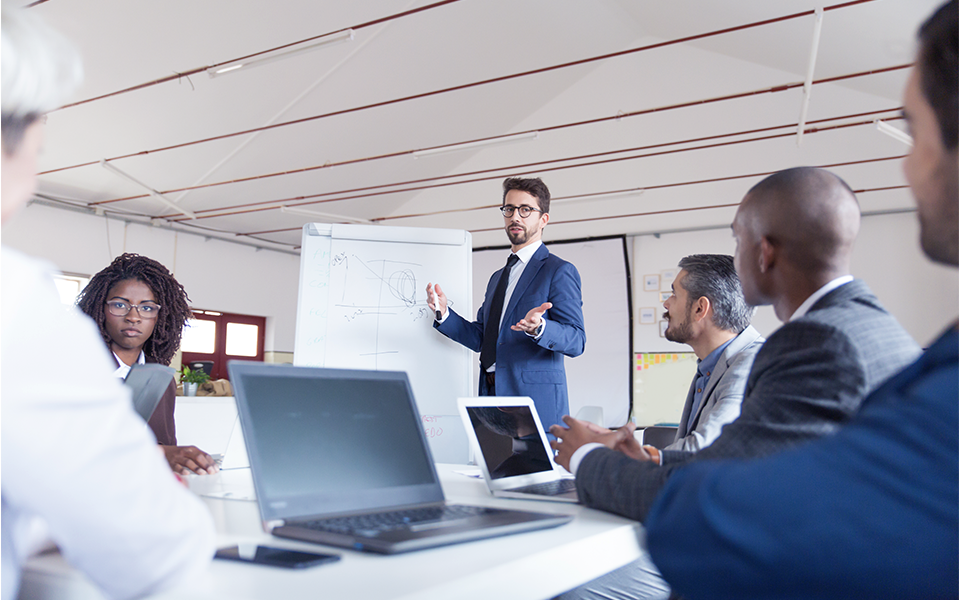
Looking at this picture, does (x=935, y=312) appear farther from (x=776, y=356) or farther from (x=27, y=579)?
(x=27, y=579)

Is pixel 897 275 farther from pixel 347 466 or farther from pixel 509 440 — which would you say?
pixel 347 466

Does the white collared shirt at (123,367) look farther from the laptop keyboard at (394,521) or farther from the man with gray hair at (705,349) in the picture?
the man with gray hair at (705,349)

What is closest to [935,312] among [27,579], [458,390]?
[458,390]

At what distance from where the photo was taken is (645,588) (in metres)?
2.06

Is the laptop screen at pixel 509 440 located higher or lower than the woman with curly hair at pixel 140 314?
lower

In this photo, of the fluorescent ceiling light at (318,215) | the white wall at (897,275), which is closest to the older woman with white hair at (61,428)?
the white wall at (897,275)

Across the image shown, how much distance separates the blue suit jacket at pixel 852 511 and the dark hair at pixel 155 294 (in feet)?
8.47

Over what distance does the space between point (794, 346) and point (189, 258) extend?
9635mm

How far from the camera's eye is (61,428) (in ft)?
2.06

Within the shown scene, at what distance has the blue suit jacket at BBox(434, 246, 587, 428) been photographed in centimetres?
317

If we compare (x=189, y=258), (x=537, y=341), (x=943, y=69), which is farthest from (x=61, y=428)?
(x=189, y=258)

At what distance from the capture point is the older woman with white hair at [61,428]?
63cm

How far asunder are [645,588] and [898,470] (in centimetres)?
164

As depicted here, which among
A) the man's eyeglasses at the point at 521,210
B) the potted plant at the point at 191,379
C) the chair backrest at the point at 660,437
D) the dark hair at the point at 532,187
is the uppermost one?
the dark hair at the point at 532,187
